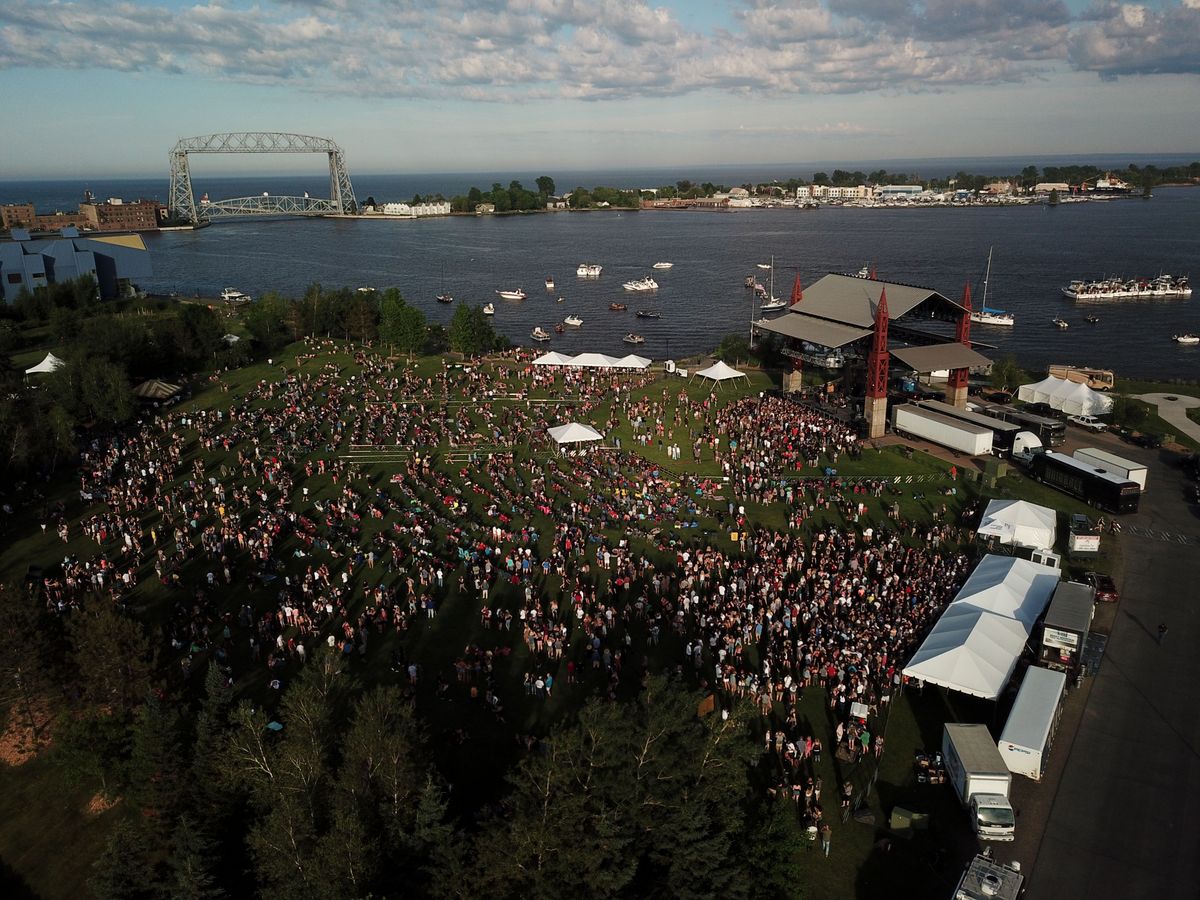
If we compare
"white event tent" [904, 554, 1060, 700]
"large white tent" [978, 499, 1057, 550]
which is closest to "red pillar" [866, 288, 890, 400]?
"large white tent" [978, 499, 1057, 550]

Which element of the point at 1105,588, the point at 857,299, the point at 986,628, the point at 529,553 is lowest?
the point at 1105,588

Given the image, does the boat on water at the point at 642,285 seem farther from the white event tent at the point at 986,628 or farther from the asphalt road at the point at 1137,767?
the white event tent at the point at 986,628

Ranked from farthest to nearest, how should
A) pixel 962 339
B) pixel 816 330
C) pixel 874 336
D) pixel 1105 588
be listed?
1. pixel 816 330
2. pixel 962 339
3. pixel 874 336
4. pixel 1105 588

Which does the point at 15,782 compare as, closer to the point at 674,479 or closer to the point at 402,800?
the point at 402,800

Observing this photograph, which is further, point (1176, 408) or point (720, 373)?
point (720, 373)

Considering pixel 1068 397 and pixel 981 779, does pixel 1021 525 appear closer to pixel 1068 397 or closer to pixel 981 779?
pixel 981 779

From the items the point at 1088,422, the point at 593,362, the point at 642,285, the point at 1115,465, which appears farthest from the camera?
the point at 642,285

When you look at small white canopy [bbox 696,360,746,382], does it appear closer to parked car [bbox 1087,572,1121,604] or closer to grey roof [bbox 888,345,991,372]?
grey roof [bbox 888,345,991,372]

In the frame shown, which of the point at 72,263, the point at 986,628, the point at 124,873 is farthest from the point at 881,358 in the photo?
the point at 72,263
